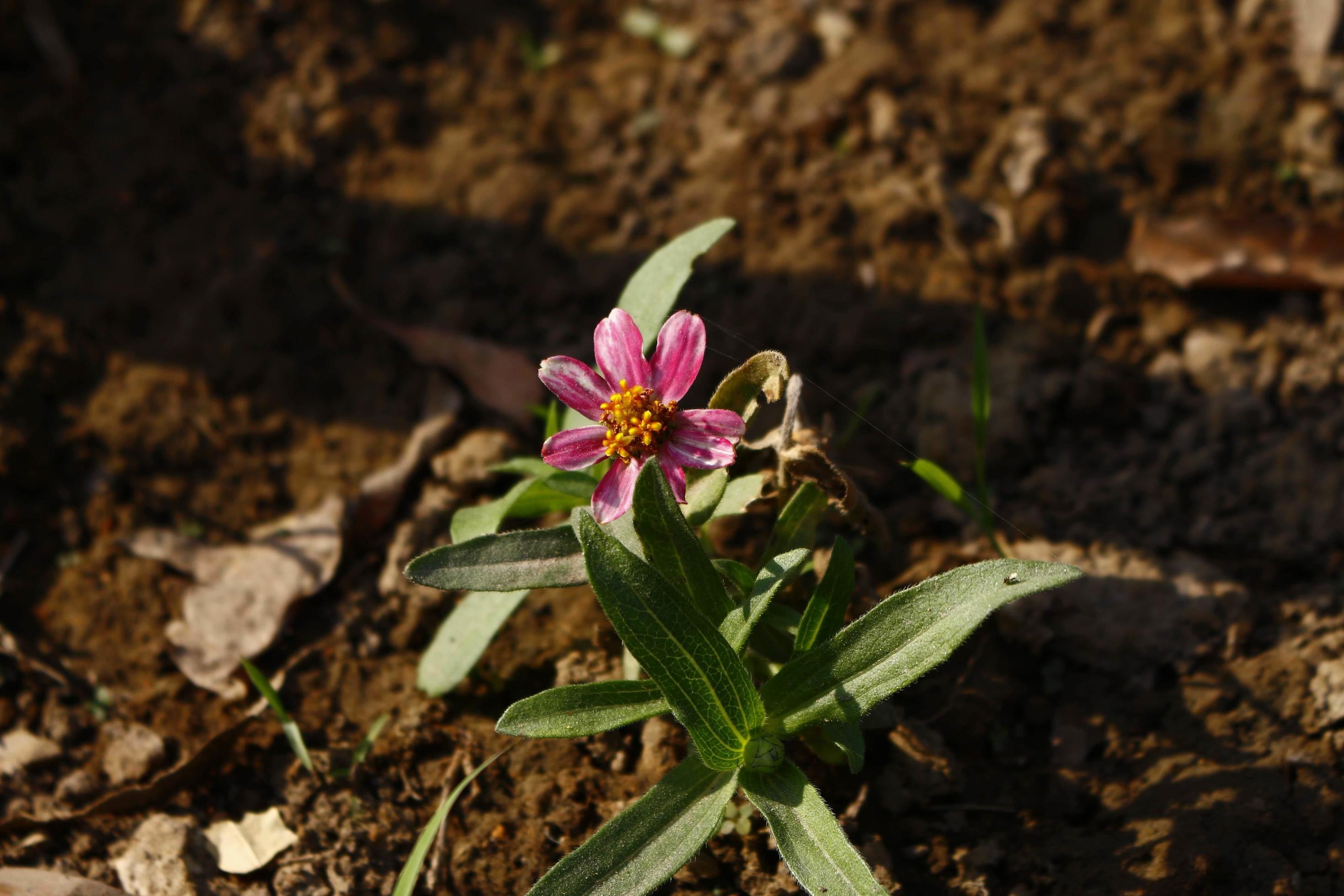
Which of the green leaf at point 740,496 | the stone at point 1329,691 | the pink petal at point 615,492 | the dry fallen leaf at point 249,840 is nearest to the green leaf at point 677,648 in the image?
the pink petal at point 615,492

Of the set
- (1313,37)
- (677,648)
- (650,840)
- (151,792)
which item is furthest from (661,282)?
(1313,37)

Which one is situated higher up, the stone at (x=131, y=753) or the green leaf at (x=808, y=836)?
the green leaf at (x=808, y=836)

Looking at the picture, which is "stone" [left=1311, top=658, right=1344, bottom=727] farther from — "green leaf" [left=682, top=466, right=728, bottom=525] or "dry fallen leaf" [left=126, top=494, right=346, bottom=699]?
"dry fallen leaf" [left=126, top=494, right=346, bottom=699]

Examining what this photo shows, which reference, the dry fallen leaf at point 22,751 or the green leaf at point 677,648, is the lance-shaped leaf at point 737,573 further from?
the dry fallen leaf at point 22,751

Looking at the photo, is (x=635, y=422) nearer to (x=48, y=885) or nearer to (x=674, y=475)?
(x=674, y=475)

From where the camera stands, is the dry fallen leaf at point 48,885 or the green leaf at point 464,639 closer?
the dry fallen leaf at point 48,885

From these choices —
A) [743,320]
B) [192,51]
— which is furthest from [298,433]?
[192,51]
